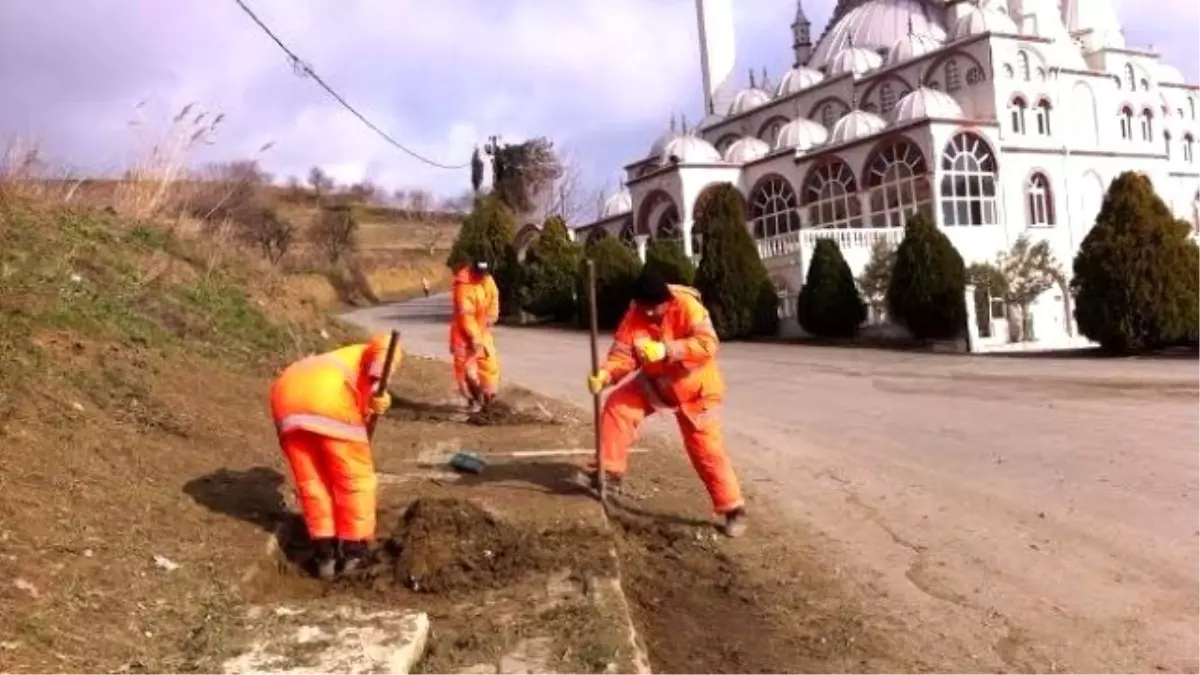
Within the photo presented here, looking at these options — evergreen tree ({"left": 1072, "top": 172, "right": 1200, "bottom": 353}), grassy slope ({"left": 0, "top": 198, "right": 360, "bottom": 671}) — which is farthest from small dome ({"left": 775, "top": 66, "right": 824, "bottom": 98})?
grassy slope ({"left": 0, "top": 198, "right": 360, "bottom": 671})

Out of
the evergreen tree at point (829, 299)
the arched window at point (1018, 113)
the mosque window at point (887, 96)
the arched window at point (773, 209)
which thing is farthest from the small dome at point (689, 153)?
the evergreen tree at point (829, 299)

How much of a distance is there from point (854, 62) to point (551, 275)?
16429 millimetres

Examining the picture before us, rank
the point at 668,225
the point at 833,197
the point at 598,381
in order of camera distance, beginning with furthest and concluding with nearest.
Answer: the point at 668,225, the point at 833,197, the point at 598,381

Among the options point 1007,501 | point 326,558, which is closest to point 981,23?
point 1007,501

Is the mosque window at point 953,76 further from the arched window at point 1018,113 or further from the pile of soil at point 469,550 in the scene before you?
the pile of soil at point 469,550

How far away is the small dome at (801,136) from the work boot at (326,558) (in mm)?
36578

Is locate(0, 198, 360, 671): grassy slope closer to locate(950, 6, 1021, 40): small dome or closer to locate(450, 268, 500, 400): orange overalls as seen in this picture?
locate(450, 268, 500, 400): orange overalls

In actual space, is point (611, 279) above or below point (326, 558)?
above

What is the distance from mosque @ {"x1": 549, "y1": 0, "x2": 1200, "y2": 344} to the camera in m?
35.5

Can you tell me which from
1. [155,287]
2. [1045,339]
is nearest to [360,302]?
[1045,339]

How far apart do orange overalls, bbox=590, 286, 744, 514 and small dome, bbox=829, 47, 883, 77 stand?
1555 inches

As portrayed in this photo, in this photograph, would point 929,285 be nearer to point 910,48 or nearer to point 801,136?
point 801,136

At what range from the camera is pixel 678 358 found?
677cm

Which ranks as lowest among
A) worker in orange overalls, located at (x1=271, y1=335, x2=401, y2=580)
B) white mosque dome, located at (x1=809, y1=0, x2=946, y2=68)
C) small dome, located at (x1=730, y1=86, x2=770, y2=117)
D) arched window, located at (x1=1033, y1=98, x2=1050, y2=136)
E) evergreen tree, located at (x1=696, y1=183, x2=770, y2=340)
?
worker in orange overalls, located at (x1=271, y1=335, x2=401, y2=580)
